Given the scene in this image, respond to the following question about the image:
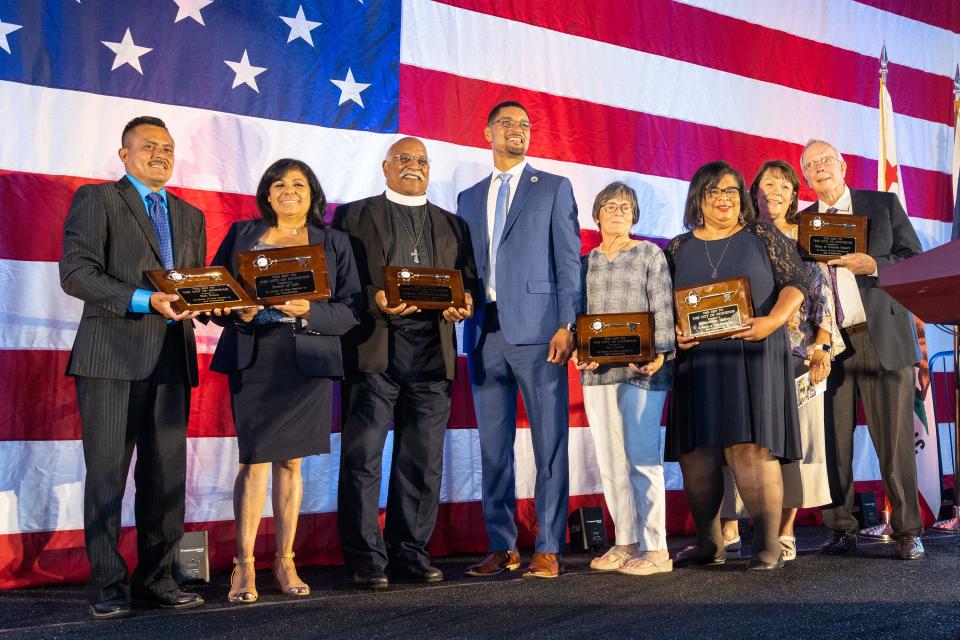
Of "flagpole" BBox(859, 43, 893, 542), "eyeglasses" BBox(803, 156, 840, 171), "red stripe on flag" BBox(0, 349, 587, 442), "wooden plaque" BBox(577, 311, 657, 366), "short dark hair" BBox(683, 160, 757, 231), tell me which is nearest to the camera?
"wooden plaque" BBox(577, 311, 657, 366)

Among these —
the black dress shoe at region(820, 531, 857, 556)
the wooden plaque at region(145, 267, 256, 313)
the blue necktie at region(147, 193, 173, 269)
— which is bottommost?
the black dress shoe at region(820, 531, 857, 556)

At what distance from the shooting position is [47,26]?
3.26m

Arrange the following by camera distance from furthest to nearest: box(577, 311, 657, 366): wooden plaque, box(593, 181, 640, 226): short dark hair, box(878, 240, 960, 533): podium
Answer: box(593, 181, 640, 226): short dark hair
box(577, 311, 657, 366): wooden plaque
box(878, 240, 960, 533): podium

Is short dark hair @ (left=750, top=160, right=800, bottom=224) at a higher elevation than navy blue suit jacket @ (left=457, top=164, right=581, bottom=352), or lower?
higher

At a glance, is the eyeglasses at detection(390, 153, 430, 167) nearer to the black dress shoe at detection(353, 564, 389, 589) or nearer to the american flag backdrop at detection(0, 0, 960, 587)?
the american flag backdrop at detection(0, 0, 960, 587)

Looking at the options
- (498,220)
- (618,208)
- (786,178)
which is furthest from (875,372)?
(498,220)

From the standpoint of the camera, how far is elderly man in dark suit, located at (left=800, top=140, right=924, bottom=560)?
3.57m

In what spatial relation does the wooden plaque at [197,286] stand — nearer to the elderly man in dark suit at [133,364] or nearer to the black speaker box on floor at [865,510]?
the elderly man in dark suit at [133,364]

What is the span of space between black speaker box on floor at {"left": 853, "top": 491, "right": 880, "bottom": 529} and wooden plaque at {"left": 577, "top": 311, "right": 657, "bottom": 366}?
6.04 feet

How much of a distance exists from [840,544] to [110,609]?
9.07 ft

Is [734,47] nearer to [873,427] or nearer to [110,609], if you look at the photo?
[873,427]

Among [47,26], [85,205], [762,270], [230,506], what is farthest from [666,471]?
[47,26]

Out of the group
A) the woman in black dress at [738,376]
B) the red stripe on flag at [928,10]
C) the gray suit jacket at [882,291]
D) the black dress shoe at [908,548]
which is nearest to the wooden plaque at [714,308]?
the woman in black dress at [738,376]

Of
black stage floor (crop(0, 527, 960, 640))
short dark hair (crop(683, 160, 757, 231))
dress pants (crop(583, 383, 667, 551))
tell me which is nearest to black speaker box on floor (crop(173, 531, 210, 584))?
black stage floor (crop(0, 527, 960, 640))
